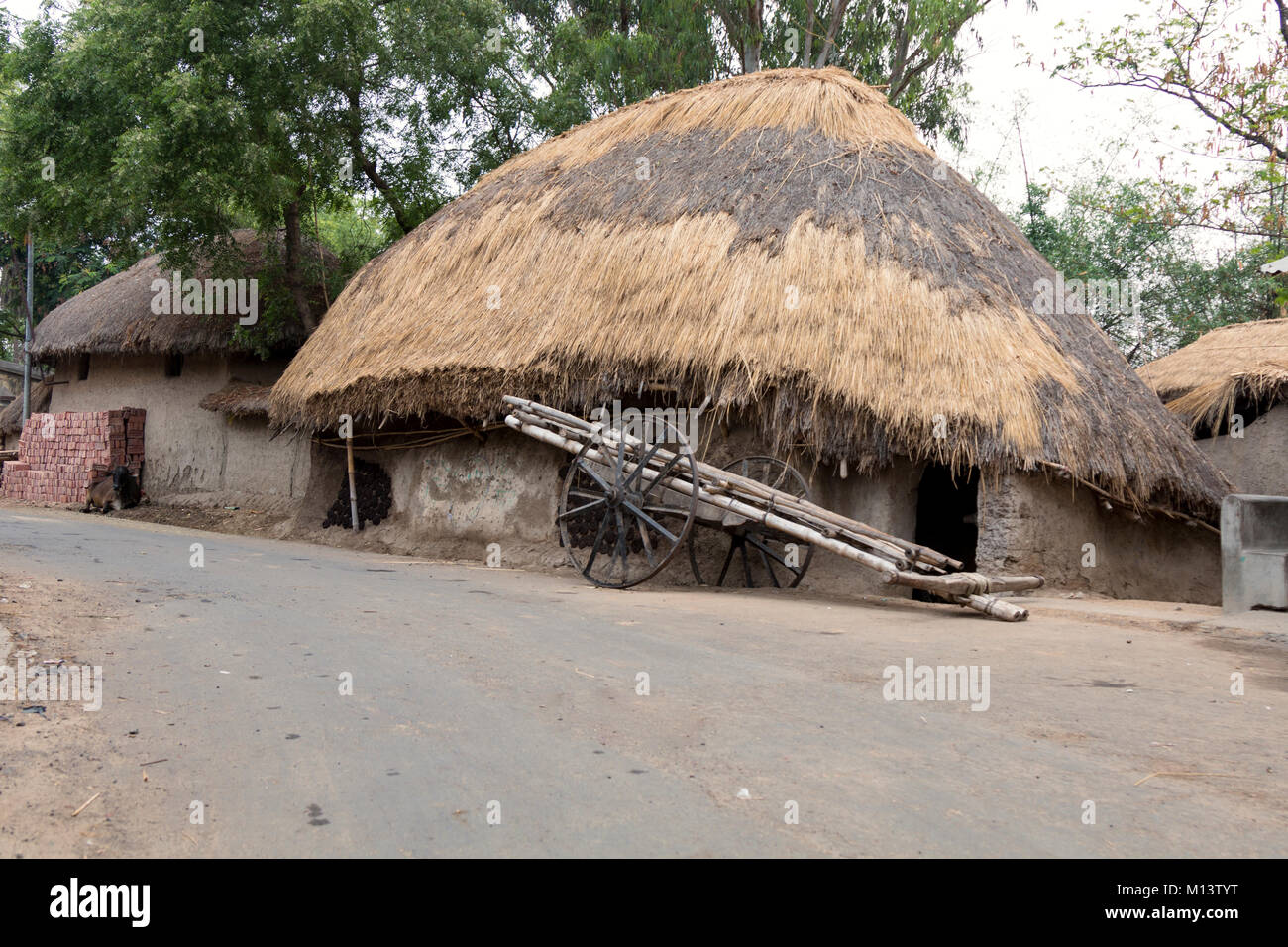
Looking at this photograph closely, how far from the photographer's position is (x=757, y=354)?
32.5ft

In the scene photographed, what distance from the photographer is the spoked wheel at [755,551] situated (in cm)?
956

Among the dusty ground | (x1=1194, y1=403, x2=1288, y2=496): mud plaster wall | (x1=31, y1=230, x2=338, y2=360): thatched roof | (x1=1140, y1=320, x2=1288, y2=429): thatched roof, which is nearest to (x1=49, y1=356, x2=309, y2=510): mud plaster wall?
(x1=31, y1=230, x2=338, y2=360): thatched roof

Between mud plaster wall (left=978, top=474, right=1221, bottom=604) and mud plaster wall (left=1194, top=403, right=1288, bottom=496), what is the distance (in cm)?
339

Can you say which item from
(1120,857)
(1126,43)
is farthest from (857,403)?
(1126,43)

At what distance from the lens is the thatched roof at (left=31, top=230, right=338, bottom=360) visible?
17.9 metres

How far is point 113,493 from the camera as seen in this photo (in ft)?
59.0

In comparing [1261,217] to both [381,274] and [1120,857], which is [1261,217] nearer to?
[381,274]

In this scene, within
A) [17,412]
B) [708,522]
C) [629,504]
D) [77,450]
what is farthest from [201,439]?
[708,522]

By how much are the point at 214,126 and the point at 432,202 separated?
4.89 m

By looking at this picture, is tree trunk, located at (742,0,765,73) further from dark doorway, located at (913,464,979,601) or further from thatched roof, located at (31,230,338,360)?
dark doorway, located at (913,464,979,601)

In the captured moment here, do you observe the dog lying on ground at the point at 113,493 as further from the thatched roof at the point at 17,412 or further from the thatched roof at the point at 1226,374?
the thatched roof at the point at 1226,374

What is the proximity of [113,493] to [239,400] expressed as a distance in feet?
10.2

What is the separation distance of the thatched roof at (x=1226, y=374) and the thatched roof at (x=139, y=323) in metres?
14.4

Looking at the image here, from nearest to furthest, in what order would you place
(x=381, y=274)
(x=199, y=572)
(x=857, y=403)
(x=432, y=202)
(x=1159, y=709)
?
1. (x=1159, y=709)
2. (x=199, y=572)
3. (x=857, y=403)
4. (x=381, y=274)
5. (x=432, y=202)
